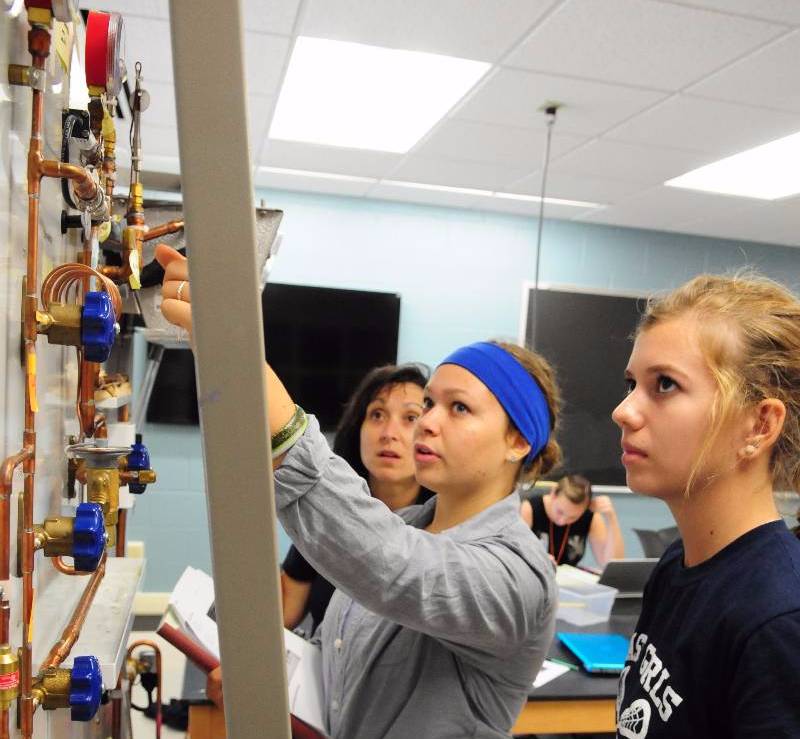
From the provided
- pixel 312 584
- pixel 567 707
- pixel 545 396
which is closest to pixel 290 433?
pixel 545 396

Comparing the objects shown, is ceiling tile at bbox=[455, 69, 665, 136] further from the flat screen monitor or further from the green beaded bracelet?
the green beaded bracelet

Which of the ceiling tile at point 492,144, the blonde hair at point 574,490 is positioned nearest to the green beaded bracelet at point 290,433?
the ceiling tile at point 492,144

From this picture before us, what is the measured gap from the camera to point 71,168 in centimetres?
54

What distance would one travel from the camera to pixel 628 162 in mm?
3311

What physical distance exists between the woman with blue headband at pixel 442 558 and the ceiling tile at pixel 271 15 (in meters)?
1.40

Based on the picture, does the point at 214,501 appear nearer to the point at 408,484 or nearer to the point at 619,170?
the point at 408,484

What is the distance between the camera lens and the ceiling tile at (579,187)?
3.62 m

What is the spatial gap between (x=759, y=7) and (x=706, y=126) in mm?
925

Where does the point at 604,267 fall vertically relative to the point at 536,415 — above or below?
above

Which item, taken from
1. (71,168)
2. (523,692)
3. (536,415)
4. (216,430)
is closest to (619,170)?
(536,415)

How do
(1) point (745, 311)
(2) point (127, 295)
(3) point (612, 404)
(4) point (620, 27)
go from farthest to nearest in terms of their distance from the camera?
1. (3) point (612, 404)
2. (4) point (620, 27)
3. (2) point (127, 295)
4. (1) point (745, 311)

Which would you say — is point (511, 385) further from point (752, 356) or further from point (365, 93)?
point (365, 93)

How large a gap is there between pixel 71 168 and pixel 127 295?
525 mm

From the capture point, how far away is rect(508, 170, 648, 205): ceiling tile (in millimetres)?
3617
